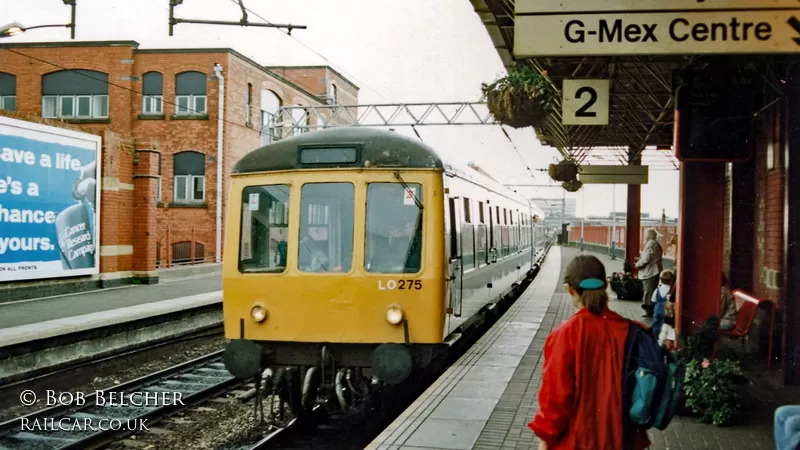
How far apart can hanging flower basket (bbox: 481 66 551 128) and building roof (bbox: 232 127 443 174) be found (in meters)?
1.34

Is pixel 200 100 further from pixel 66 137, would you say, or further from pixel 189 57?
pixel 66 137

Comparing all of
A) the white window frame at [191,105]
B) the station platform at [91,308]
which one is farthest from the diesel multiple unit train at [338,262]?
the white window frame at [191,105]

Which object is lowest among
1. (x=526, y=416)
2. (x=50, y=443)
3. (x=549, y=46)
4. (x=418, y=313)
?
(x=50, y=443)

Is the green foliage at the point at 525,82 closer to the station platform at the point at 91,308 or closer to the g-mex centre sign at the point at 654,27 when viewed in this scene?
the g-mex centre sign at the point at 654,27

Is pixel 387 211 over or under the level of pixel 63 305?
over

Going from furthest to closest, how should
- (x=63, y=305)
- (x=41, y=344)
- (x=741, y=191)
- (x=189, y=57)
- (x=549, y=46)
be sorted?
(x=189, y=57) < (x=63, y=305) < (x=41, y=344) < (x=741, y=191) < (x=549, y=46)

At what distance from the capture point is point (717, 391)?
654 centimetres

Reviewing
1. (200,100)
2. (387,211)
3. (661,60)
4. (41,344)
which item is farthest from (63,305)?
(200,100)

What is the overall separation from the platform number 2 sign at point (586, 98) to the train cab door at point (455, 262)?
5.04 feet

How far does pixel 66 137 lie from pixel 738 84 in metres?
13.8

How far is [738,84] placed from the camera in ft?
24.4

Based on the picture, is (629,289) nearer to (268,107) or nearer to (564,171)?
(564,171)

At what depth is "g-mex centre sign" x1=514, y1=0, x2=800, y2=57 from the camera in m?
4.67

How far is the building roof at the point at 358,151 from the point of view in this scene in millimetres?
7438
